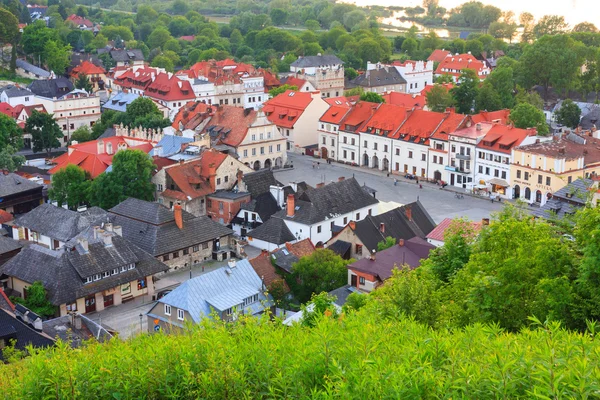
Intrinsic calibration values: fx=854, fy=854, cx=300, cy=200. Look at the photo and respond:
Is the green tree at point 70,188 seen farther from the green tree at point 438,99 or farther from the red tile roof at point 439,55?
the red tile roof at point 439,55

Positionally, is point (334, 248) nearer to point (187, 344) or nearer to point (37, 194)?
point (37, 194)

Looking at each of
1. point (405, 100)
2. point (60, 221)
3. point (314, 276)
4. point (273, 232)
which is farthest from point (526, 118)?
point (60, 221)

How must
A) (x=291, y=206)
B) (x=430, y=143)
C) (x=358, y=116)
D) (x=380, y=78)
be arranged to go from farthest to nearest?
1. (x=380, y=78)
2. (x=358, y=116)
3. (x=430, y=143)
4. (x=291, y=206)

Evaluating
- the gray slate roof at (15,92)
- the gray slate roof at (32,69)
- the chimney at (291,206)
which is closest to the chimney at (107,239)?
the chimney at (291,206)

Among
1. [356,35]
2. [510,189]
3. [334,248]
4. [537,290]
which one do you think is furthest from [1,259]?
[356,35]

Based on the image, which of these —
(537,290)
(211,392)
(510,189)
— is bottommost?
(510,189)

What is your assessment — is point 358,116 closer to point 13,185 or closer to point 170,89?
point 170,89

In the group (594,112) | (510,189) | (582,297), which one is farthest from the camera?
(594,112)

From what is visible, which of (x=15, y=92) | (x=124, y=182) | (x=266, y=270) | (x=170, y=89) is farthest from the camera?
(x=170, y=89)
